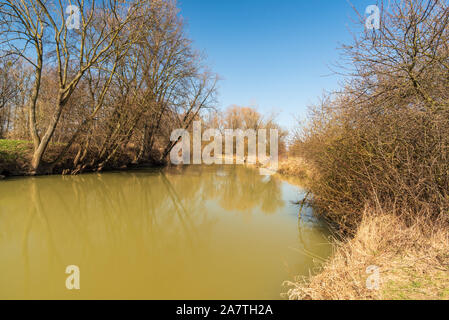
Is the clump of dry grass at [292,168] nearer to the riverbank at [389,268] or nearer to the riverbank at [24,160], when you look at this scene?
the riverbank at [389,268]

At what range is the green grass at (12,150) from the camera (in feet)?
29.8

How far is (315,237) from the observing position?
4.36 meters

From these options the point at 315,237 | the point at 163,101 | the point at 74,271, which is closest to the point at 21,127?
the point at 163,101

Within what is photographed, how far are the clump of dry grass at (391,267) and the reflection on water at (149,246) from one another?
591 millimetres

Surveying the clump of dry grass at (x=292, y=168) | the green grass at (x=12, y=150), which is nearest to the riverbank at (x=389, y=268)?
the clump of dry grass at (x=292, y=168)

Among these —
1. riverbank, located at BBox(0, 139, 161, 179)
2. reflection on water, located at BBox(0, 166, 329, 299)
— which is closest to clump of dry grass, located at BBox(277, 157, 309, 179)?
reflection on water, located at BBox(0, 166, 329, 299)

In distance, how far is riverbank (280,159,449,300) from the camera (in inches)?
79.4

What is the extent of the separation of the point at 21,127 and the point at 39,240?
1779 cm

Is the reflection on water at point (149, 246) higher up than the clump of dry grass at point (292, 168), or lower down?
lower down

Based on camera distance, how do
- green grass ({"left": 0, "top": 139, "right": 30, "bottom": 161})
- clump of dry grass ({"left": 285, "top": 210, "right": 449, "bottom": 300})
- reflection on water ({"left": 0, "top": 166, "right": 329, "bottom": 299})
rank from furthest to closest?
green grass ({"left": 0, "top": 139, "right": 30, "bottom": 161}) → reflection on water ({"left": 0, "top": 166, "right": 329, "bottom": 299}) → clump of dry grass ({"left": 285, "top": 210, "right": 449, "bottom": 300})

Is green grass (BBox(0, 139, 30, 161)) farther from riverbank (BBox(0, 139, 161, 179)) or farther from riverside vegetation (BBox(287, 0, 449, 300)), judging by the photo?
riverside vegetation (BBox(287, 0, 449, 300))

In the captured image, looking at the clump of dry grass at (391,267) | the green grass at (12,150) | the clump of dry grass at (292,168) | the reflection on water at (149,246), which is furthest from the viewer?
the clump of dry grass at (292,168)

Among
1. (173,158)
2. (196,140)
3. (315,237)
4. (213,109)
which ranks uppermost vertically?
(213,109)
